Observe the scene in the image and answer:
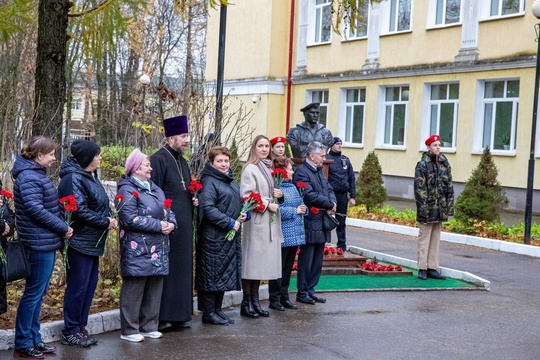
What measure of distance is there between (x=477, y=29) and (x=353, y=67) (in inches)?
253

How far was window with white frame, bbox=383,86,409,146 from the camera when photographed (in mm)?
29156

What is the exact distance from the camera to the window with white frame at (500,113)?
24656 mm

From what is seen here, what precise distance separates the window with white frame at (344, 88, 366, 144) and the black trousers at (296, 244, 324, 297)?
2130cm

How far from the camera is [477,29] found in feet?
84.3

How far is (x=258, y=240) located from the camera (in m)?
8.97

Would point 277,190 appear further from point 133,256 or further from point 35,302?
point 35,302

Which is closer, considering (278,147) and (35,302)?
(35,302)

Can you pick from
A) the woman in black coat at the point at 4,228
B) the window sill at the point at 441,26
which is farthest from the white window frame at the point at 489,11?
the woman in black coat at the point at 4,228

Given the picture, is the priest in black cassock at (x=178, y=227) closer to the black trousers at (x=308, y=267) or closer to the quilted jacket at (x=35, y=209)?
the quilted jacket at (x=35, y=209)

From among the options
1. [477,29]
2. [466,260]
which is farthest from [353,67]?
[466,260]

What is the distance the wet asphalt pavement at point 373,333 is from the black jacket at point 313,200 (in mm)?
839

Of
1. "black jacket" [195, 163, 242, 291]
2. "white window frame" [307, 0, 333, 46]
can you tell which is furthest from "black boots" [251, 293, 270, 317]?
"white window frame" [307, 0, 333, 46]

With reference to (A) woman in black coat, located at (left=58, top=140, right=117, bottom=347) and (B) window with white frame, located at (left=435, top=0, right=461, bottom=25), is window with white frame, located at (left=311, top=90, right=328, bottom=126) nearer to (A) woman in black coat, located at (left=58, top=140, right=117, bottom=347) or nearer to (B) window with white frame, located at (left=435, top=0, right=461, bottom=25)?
(B) window with white frame, located at (left=435, top=0, right=461, bottom=25)

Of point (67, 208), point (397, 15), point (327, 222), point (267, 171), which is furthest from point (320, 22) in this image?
point (67, 208)
